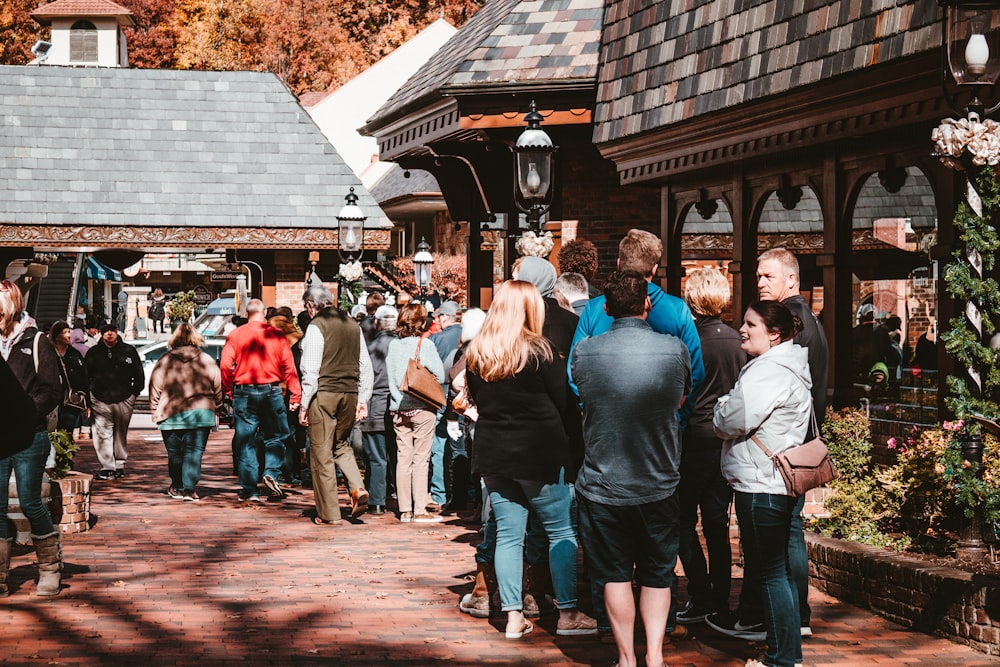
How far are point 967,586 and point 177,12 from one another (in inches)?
2411

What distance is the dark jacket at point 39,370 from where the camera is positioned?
8359mm

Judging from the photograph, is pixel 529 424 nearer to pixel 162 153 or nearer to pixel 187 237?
pixel 187 237

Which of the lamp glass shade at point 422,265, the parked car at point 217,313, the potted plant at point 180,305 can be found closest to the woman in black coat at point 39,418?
the parked car at point 217,313

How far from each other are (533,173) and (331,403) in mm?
2643

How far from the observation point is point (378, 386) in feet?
42.3

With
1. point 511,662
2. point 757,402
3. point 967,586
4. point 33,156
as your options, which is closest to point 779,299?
point 757,402

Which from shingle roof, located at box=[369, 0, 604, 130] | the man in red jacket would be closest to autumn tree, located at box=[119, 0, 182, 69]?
shingle roof, located at box=[369, 0, 604, 130]

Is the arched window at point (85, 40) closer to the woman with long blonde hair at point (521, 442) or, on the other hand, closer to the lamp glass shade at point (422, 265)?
the lamp glass shade at point (422, 265)

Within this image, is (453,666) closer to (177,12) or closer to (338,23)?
(338,23)

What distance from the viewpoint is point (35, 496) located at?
27.7 feet

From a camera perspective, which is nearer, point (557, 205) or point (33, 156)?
point (557, 205)

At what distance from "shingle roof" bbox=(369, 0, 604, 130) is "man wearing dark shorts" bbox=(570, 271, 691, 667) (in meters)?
9.44

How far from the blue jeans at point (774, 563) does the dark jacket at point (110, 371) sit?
10941mm

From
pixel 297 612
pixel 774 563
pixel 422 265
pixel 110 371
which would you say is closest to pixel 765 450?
pixel 774 563
